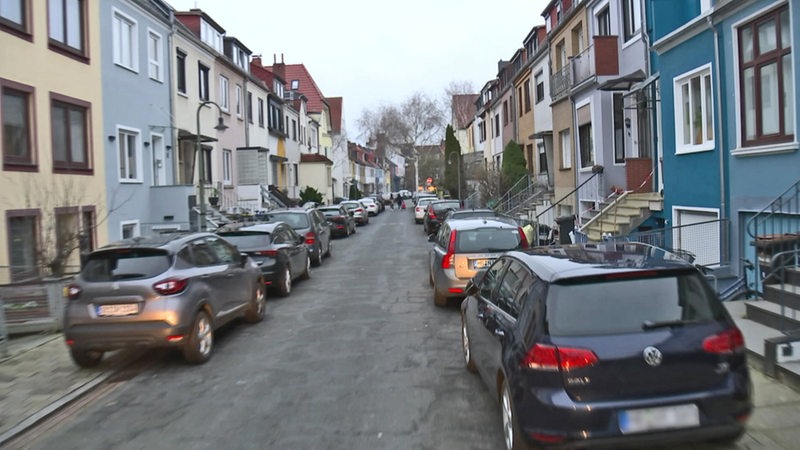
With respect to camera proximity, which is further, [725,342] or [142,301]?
[142,301]

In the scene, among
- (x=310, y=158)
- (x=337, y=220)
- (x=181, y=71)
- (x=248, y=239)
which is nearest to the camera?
(x=248, y=239)

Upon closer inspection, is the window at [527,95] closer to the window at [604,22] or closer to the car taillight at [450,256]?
the window at [604,22]

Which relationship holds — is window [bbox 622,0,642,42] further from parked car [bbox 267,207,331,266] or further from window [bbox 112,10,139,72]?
window [bbox 112,10,139,72]

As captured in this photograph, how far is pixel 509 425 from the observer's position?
473 cm

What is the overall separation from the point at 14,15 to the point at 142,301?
9018 millimetres

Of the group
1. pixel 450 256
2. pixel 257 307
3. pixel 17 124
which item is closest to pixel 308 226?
pixel 17 124

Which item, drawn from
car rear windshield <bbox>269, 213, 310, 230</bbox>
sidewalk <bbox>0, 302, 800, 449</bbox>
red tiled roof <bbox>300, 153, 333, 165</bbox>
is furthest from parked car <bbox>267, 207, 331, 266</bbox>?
red tiled roof <bbox>300, 153, 333, 165</bbox>

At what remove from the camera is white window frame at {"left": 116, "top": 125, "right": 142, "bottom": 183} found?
699 inches

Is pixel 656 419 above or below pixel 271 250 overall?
below

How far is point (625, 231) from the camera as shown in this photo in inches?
590

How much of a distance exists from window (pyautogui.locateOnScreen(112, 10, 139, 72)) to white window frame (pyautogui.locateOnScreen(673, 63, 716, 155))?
45.9 feet

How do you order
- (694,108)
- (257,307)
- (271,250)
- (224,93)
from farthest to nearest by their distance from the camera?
(224,93), (271,250), (694,108), (257,307)

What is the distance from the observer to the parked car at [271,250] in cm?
1292

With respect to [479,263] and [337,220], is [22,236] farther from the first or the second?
[337,220]
